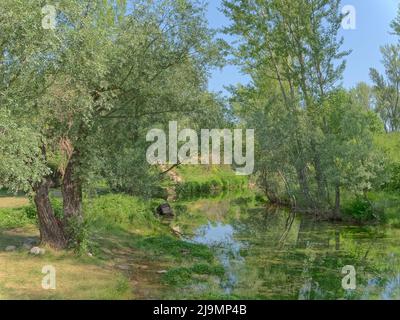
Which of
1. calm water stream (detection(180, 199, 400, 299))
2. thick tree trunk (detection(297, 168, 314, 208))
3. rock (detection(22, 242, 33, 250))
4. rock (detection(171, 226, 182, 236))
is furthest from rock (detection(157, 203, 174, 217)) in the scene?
rock (detection(22, 242, 33, 250))

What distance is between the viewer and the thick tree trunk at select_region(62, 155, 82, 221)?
58.2 ft

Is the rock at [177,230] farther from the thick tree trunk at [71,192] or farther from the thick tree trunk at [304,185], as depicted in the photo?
the thick tree trunk at [71,192]

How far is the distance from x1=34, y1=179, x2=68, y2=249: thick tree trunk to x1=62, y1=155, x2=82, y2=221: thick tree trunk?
1.86ft

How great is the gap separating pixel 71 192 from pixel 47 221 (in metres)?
1.39

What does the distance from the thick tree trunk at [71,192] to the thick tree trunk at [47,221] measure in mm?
568

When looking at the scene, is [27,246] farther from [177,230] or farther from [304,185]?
[304,185]

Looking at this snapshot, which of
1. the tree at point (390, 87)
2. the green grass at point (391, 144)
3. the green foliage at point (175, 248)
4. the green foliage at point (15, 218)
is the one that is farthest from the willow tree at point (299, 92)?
the tree at point (390, 87)

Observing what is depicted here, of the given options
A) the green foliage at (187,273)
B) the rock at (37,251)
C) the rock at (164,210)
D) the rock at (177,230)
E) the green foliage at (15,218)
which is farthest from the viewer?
the rock at (164,210)

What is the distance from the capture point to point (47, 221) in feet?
57.2

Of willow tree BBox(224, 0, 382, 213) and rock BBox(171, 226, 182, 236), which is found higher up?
willow tree BBox(224, 0, 382, 213)

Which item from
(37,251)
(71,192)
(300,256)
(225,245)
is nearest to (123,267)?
(37,251)

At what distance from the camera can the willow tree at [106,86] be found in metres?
14.8

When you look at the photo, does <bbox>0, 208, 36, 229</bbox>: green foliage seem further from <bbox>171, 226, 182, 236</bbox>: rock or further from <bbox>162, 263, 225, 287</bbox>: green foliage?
<bbox>162, 263, 225, 287</bbox>: green foliage
